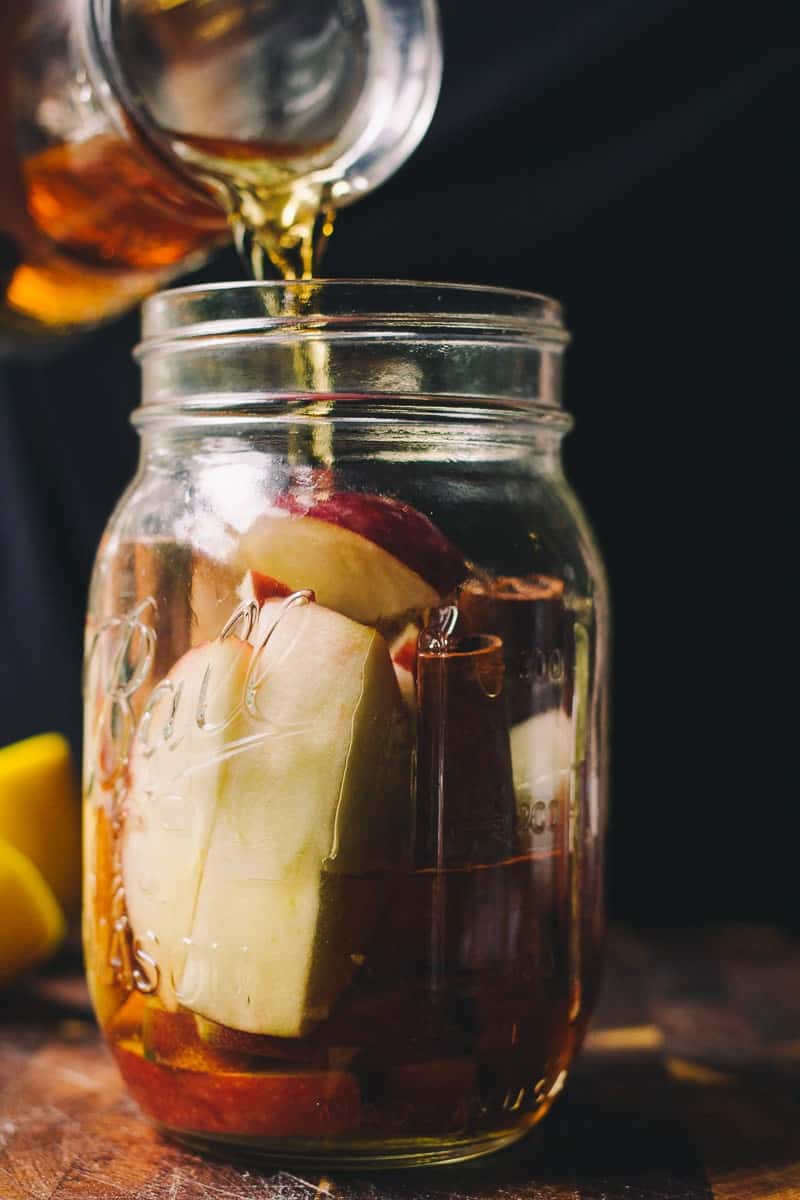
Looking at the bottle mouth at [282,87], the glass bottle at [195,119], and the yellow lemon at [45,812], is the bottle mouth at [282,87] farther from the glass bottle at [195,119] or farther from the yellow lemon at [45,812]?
the yellow lemon at [45,812]

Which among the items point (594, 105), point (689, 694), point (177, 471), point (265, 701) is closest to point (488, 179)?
point (594, 105)

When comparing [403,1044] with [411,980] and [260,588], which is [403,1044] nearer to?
[411,980]

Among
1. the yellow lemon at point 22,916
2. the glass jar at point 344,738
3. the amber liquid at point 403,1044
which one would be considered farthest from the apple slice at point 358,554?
the yellow lemon at point 22,916

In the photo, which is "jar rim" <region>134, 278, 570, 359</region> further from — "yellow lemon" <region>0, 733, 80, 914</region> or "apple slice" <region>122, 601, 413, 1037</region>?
"yellow lemon" <region>0, 733, 80, 914</region>

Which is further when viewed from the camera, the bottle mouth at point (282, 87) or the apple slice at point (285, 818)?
the bottle mouth at point (282, 87)

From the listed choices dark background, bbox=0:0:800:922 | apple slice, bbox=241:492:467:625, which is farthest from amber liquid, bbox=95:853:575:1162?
dark background, bbox=0:0:800:922

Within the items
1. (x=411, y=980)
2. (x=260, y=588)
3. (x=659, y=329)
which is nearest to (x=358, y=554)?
(x=260, y=588)
